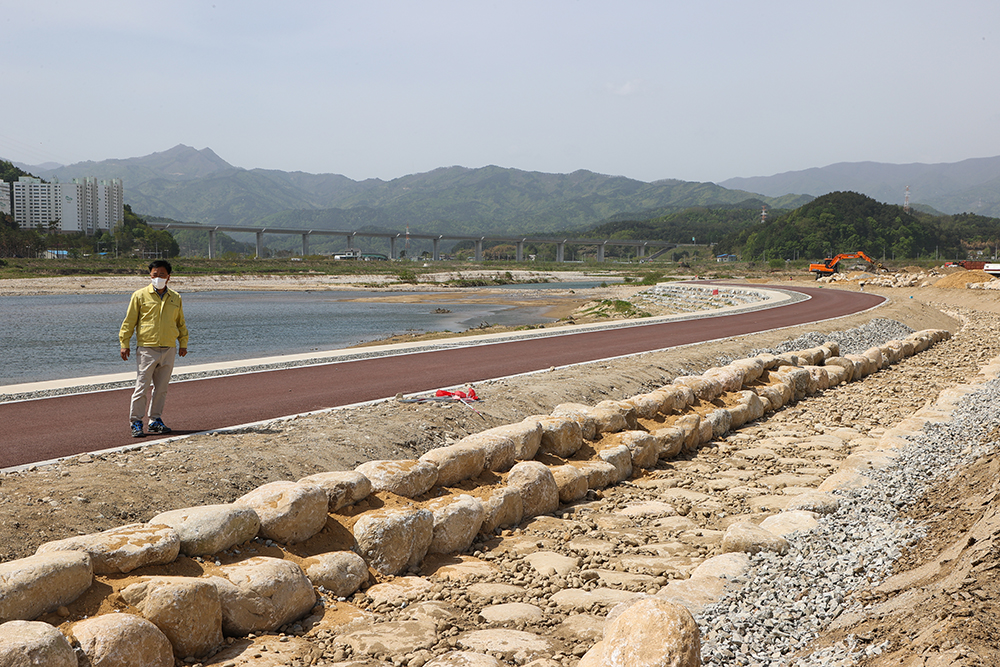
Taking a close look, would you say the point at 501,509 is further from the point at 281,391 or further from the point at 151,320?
the point at 281,391

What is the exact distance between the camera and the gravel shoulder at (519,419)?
4.08 meters

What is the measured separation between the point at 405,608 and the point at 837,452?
752cm

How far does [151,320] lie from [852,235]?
12543 centimetres

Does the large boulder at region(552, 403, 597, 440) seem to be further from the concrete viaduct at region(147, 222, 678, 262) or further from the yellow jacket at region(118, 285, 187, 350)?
the concrete viaduct at region(147, 222, 678, 262)

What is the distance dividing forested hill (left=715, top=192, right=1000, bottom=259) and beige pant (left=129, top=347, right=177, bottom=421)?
382ft

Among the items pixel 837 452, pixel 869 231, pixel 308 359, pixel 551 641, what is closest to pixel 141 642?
pixel 551 641

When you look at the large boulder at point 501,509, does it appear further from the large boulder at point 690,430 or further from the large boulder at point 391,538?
the large boulder at point 690,430

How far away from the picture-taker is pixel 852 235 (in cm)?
11662

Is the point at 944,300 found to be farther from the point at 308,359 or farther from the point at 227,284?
the point at 227,284

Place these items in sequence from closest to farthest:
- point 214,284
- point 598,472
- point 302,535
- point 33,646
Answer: point 33,646 → point 302,535 → point 598,472 → point 214,284

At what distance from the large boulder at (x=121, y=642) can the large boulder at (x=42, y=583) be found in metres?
0.22

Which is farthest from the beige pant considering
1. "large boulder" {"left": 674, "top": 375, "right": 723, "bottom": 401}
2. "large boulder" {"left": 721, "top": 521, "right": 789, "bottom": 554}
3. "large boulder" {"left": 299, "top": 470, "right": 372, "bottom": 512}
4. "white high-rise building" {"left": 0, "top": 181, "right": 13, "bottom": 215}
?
"white high-rise building" {"left": 0, "top": 181, "right": 13, "bottom": 215}

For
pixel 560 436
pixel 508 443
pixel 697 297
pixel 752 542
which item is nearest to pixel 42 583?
pixel 508 443

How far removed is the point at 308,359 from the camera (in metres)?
14.8
